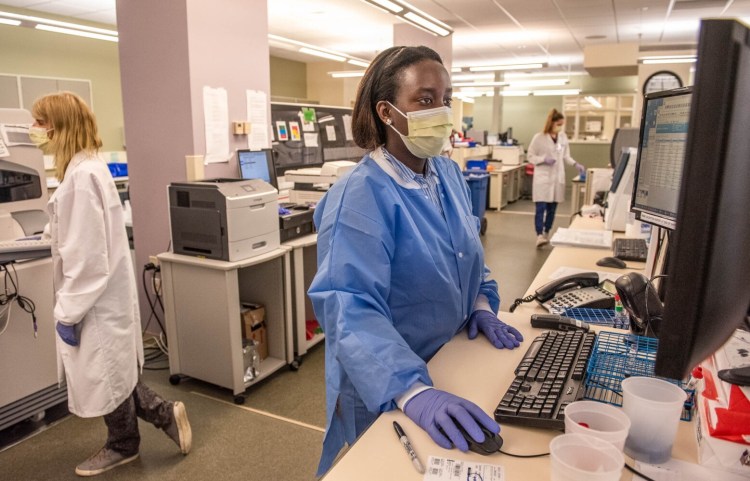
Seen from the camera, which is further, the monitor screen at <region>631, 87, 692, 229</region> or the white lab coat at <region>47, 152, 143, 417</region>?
the white lab coat at <region>47, 152, 143, 417</region>

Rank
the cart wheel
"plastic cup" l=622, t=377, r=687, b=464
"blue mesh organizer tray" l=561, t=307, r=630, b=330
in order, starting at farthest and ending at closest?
the cart wheel, "blue mesh organizer tray" l=561, t=307, r=630, b=330, "plastic cup" l=622, t=377, r=687, b=464

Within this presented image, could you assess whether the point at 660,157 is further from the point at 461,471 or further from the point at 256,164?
the point at 256,164

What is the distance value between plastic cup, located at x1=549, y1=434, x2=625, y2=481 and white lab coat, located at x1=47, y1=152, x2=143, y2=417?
5.88ft

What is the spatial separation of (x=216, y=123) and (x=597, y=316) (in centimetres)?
255

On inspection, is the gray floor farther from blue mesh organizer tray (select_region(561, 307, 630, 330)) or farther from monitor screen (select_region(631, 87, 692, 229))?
monitor screen (select_region(631, 87, 692, 229))

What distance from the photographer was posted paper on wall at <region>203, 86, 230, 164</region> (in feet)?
10.5

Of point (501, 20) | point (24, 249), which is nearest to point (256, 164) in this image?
point (24, 249)

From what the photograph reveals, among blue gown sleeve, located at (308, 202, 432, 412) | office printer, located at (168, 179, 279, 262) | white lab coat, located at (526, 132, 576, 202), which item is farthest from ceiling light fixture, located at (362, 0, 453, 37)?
blue gown sleeve, located at (308, 202, 432, 412)

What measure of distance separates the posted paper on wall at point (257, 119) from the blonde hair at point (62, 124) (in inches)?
60.6

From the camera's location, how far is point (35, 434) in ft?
7.91

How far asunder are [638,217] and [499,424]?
969 mm

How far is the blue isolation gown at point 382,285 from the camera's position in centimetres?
100

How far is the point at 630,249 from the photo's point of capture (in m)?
2.44

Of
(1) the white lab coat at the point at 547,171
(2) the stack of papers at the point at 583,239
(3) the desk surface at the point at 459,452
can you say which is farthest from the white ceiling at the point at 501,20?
(3) the desk surface at the point at 459,452
